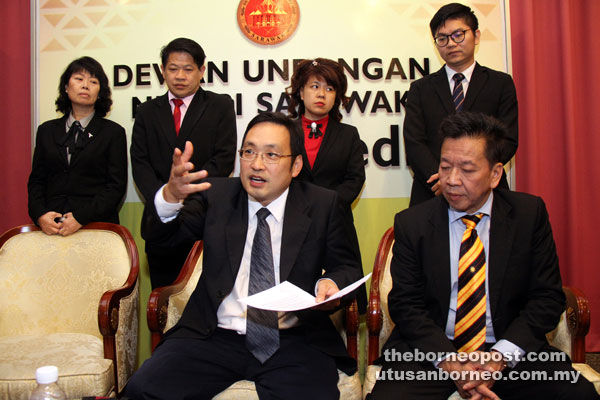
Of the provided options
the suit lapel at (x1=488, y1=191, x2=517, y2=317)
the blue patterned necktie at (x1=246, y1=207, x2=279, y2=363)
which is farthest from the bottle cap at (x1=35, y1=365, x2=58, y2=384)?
the suit lapel at (x1=488, y1=191, x2=517, y2=317)

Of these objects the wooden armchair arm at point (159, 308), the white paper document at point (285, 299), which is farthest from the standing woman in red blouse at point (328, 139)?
the white paper document at point (285, 299)

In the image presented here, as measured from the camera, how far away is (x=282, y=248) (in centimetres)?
225

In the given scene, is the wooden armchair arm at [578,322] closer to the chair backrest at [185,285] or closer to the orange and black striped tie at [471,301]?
the orange and black striped tie at [471,301]

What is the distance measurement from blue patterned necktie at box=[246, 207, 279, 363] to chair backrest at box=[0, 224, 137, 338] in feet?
3.77

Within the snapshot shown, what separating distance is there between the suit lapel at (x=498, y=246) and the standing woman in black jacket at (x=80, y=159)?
229 cm

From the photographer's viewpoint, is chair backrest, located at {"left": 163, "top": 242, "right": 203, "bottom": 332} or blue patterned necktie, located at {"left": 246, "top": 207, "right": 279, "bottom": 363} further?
chair backrest, located at {"left": 163, "top": 242, "right": 203, "bottom": 332}

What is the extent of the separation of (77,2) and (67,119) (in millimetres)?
1114

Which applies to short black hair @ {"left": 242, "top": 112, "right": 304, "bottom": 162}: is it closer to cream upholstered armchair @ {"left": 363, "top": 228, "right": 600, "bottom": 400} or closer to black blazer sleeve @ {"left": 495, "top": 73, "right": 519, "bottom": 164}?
cream upholstered armchair @ {"left": 363, "top": 228, "right": 600, "bottom": 400}

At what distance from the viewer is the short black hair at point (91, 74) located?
3576mm

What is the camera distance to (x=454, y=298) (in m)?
2.26

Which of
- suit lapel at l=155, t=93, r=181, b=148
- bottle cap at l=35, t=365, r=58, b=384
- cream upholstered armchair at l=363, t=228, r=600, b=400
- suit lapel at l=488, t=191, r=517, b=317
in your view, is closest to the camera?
bottle cap at l=35, t=365, r=58, b=384

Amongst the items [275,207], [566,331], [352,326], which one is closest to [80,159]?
[275,207]

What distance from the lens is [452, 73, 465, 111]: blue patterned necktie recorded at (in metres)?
3.26

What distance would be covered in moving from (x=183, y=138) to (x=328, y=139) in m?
0.93
